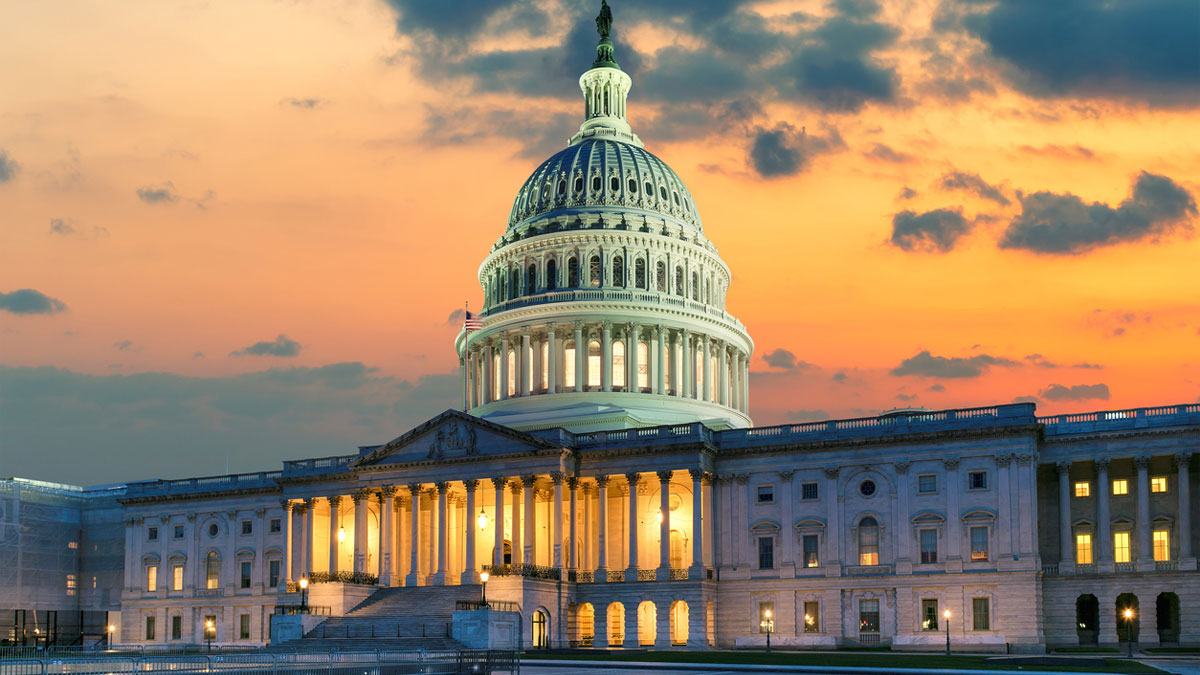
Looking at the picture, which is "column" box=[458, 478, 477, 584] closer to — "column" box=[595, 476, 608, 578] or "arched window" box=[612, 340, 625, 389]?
"column" box=[595, 476, 608, 578]

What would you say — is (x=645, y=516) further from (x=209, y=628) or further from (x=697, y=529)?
(x=209, y=628)

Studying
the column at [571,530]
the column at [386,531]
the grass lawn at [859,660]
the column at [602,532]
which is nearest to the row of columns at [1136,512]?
the grass lawn at [859,660]

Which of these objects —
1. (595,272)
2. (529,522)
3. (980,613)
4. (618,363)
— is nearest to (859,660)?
(980,613)

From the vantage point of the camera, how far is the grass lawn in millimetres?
60353

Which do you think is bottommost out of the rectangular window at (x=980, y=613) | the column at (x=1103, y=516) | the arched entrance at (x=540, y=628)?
the arched entrance at (x=540, y=628)

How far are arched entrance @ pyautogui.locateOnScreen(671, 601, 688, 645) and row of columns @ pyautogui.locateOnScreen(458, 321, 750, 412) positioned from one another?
2372cm

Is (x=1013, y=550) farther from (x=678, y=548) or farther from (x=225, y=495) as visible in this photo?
(x=225, y=495)

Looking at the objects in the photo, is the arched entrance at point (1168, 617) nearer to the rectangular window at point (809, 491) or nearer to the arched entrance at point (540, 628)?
the rectangular window at point (809, 491)

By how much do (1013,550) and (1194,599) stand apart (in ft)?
34.4

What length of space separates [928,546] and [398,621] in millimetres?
33987

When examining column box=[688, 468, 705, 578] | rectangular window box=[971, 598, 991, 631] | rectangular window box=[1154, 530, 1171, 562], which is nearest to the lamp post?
column box=[688, 468, 705, 578]

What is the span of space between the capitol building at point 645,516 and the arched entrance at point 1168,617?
11.1 inches

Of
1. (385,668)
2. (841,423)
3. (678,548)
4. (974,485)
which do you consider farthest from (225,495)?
(385,668)

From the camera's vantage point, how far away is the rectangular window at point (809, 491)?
3593 inches
